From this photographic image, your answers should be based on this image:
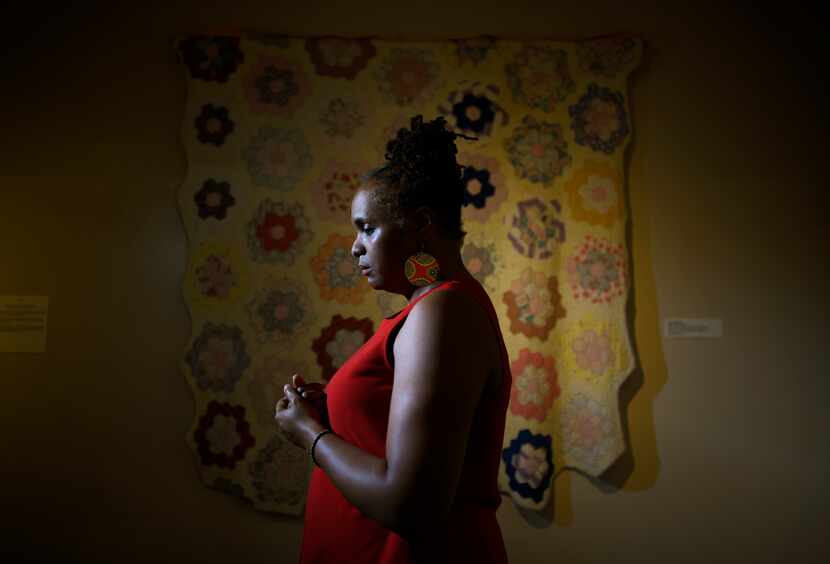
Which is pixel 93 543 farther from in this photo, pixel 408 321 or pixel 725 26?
pixel 725 26

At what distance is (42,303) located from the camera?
1515mm

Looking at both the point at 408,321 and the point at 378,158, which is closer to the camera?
the point at 408,321

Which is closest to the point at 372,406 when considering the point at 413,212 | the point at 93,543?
the point at 413,212

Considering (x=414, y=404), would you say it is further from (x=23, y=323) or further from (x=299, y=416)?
(x=23, y=323)

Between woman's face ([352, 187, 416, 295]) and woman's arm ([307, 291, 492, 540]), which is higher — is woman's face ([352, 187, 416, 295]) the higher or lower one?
the higher one

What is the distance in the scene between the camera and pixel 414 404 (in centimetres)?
54

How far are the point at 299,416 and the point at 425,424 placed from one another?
0.71 feet

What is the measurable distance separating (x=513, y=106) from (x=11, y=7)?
1.50 metres

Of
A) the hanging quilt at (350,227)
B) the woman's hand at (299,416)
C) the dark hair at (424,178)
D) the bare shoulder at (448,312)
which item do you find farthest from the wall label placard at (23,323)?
the bare shoulder at (448,312)

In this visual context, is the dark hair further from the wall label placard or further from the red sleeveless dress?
the wall label placard

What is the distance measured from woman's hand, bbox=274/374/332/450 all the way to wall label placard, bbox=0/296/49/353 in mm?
1165

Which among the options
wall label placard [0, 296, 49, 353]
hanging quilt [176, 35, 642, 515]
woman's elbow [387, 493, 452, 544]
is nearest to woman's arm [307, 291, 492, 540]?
woman's elbow [387, 493, 452, 544]

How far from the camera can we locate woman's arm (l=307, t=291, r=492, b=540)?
532 mm

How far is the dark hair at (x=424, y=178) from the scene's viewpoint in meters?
0.69
